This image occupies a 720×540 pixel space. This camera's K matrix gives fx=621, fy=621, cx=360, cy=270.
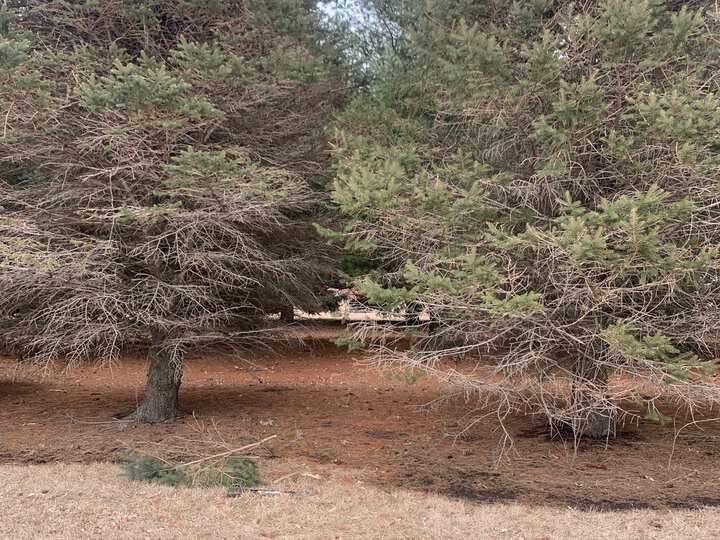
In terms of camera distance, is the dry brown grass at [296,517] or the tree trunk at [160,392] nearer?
the dry brown grass at [296,517]

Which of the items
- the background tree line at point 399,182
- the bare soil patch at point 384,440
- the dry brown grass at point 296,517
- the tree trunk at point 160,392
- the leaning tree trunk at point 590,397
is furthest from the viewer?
the tree trunk at point 160,392

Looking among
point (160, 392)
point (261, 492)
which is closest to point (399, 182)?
point (261, 492)

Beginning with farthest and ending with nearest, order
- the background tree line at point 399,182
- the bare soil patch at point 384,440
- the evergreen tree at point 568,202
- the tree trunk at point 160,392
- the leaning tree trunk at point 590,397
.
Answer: the tree trunk at point 160,392
the bare soil patch at point 384,440
the leaning tree trunk at point 590,397
the background tree line at point 399,182
the evergreen tree at point 568,202

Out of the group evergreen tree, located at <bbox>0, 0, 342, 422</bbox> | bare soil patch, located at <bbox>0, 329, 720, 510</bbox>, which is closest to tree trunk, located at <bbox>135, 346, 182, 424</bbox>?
evergreen tree, located at <bbox>0, 0, 342, 422</bbox>

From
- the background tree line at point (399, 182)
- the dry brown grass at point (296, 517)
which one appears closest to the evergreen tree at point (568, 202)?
the background tree line at point (399, 182)

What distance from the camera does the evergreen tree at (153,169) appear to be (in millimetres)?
6590

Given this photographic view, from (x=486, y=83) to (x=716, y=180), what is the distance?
7.46ft

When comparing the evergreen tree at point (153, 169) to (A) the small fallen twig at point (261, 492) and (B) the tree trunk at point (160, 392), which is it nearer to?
(B) the tree trunk at point (160, 392)

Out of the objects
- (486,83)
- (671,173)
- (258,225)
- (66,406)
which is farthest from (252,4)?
(66,406)

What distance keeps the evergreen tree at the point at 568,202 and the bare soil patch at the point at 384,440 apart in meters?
0.81

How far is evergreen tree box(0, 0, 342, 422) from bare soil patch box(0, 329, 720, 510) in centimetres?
108

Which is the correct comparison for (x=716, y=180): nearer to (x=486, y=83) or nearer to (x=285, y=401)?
(x=486, y=83)

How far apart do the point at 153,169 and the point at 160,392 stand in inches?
126

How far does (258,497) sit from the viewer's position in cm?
548
